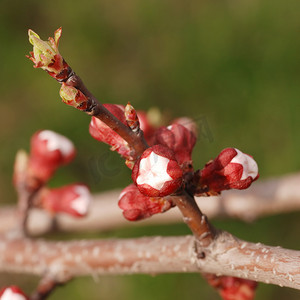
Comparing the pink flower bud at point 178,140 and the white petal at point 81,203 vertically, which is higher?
the white petal at point 81,203

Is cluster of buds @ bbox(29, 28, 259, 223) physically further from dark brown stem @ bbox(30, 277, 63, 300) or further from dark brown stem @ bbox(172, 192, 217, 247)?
dark brown stem @ bbox(30, 277, 63, 300)

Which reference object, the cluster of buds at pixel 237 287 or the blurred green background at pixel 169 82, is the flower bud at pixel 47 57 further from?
the blurred green background at pixel 169 82

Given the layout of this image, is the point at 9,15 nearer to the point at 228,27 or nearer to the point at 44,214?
the point at 228,27

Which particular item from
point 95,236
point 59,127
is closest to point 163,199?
point 95,236

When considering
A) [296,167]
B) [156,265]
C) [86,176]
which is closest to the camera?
[156,265]

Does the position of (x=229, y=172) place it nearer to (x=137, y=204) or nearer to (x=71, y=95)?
(x=137, y=204)

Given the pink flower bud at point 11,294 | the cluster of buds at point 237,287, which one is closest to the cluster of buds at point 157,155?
the cluster of buds at point 237,287
